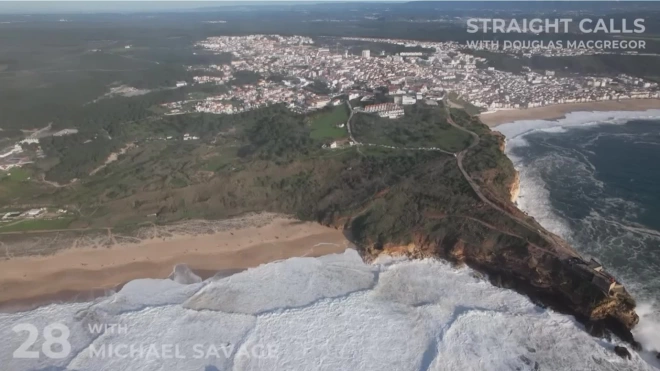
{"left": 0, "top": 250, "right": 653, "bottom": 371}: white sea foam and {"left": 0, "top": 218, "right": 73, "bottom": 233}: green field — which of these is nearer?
{"left": 0, "top": 250, "right": 653, "bottom": 371}: white sea foam

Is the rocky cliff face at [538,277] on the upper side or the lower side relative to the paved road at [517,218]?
lower

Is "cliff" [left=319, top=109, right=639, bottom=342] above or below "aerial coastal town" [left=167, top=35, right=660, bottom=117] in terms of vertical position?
below

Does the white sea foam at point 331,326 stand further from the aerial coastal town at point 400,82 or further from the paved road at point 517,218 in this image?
the aerial coastal town at point 400,82

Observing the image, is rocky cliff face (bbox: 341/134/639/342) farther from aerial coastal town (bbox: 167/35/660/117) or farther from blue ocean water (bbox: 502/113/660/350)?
aerial coastal town (bbox: 167/35/660/117)

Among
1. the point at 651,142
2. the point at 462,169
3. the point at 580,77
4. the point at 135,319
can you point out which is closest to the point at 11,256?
the point at 135,319

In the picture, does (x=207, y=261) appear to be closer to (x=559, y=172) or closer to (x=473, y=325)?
Result: (x=473, y=325)

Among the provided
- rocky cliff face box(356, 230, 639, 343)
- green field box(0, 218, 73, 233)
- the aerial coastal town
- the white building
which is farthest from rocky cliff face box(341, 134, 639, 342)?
the white building

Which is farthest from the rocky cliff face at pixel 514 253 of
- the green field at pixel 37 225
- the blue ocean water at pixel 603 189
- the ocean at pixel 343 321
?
the green field at pixel 37 225
